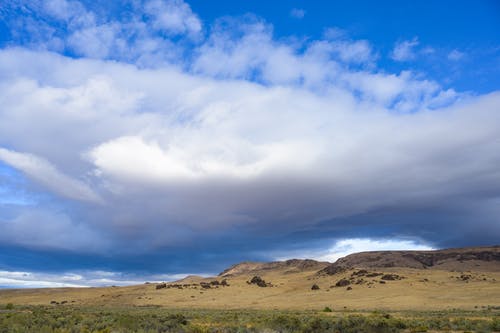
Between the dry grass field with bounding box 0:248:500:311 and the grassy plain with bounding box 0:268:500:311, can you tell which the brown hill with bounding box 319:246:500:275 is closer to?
the dry grass field with bounding box 0:248:500:311

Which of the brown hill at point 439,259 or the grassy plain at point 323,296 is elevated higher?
the brown hill at point 439,259

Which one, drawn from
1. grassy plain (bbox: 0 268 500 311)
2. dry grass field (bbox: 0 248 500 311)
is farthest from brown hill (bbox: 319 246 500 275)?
grassy plain (bbox: 0 268 500 311)

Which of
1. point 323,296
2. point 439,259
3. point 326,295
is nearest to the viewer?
point 323,296

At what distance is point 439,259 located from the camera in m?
154

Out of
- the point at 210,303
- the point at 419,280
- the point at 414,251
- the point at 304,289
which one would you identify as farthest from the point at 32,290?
the point at 414,251

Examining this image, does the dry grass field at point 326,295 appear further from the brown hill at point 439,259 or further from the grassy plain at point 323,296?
the brown hill at point 439,259

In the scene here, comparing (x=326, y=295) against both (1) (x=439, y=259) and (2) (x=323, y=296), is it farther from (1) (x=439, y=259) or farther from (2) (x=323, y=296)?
(1) (x=439, y=259)

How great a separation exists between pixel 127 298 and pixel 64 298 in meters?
15.5

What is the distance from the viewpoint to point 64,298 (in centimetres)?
8975

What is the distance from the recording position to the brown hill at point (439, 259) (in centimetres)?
13875

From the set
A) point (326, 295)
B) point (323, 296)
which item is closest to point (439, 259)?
point (326, 295)

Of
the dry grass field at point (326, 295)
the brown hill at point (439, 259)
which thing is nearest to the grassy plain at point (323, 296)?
the dry grass field at point (326, 295)

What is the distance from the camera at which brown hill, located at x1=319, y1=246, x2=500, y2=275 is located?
138750mm

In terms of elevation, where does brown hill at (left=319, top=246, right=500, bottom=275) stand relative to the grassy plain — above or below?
above
